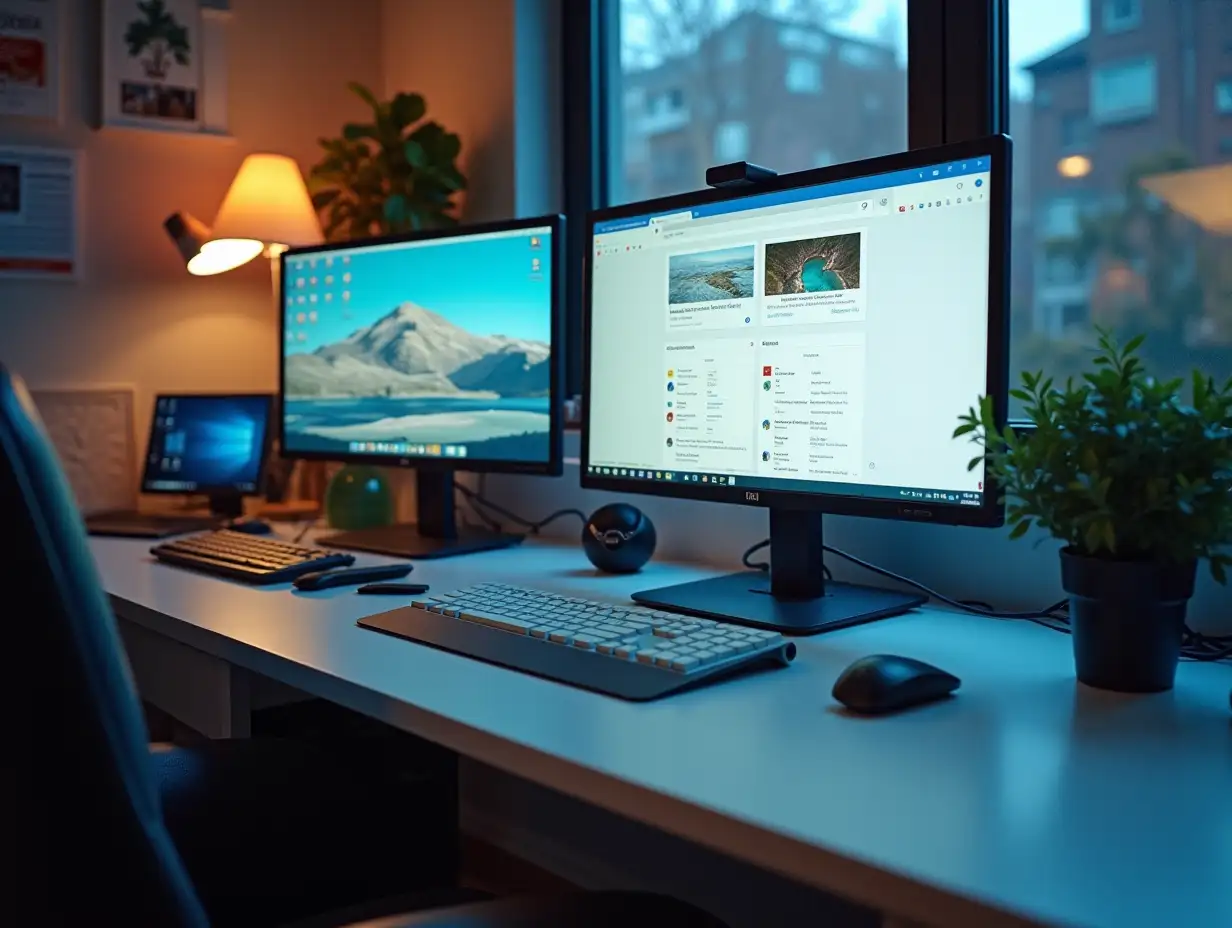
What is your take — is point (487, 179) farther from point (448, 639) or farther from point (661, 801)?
point (661, 801)

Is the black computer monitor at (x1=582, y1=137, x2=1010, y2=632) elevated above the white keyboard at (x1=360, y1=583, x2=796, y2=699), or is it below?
above

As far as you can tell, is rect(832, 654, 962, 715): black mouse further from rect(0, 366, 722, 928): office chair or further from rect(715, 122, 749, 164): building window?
rect(715, 122, 749, 164): building window

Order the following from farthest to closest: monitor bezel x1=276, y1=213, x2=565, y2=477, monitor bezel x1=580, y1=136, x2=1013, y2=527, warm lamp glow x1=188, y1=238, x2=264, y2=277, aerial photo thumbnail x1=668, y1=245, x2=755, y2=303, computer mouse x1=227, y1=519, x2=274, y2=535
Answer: warm lamp glow x1=188, y1=238, x2=264, y2=277 < computer mouse x1=227, y1=519, x2=274, y2=535 < monitor bezel x1=276, y1=213, x2=565, y2=477 < aerial photo thumbnail x1=668, y1=245, x2=755, y2=303 < monitor bezel x1=580, y1=136, x2=1013, y2=527

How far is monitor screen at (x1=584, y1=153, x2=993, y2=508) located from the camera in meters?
1.08

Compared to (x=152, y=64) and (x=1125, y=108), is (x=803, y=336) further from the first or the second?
(x=152, y=64)

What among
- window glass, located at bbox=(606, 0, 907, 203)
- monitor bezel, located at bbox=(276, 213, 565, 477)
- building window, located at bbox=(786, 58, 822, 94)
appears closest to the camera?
monitor bezel, located at bbox=(276, 213, 565, 477)

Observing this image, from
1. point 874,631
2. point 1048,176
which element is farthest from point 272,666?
point 1048,176

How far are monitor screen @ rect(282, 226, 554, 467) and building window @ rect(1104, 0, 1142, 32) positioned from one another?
80 centimetres

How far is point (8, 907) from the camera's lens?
23.5 inches

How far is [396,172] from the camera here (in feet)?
7.22

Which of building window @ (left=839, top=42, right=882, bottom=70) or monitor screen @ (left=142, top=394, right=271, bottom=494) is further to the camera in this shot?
monitor screen @ (left=142, top=394, right=271, bottom=494)

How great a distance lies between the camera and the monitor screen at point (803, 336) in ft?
3.54

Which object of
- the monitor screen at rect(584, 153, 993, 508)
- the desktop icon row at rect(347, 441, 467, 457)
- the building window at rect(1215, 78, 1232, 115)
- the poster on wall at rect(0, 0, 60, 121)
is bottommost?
Result: the desktop icon row at rect(347, 441, 467, 457)

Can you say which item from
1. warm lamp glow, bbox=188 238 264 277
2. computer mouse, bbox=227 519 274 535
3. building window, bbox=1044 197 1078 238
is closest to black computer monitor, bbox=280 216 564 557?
computer mouse, bbox=227 519 274 535
